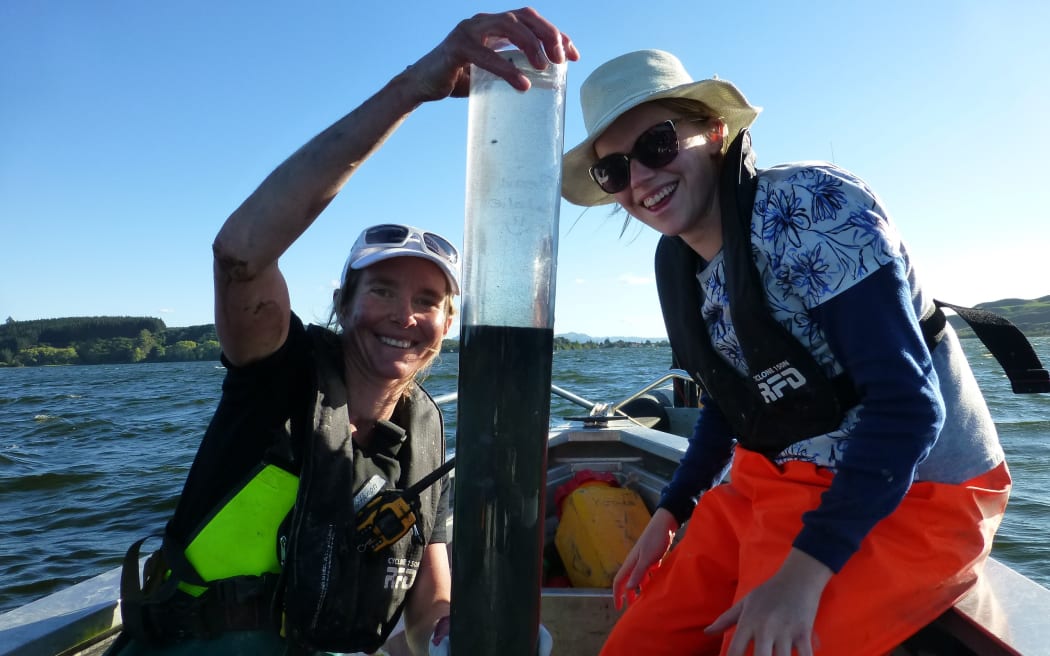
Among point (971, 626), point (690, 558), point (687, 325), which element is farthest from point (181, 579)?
point (971, 626)

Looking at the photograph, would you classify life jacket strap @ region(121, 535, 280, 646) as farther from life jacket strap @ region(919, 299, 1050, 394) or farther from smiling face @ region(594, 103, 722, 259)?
life jacket strap @ region(919, 299, 1050, 394)

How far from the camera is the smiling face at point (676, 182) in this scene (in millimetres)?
1796

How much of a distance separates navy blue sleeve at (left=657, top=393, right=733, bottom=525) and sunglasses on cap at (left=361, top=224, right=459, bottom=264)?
101 cm

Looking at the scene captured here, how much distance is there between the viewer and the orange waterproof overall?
4.76ft

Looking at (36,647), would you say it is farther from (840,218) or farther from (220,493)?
(840,218)

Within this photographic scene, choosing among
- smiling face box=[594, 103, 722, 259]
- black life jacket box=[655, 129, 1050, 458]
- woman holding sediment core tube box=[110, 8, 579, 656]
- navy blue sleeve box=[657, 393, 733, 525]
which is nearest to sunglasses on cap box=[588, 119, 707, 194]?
smiling face box=[594, 103, 722, 259]

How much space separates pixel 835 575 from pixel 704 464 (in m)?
0.79

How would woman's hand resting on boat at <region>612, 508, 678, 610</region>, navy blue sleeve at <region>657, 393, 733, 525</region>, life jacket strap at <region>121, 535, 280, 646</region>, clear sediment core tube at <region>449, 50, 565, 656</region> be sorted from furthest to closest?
1. navy blue sleeve at <region>657, 393, 733, 525</region>
2. woman's hand resting on boat at <region>612, 508, 678, 610</region>
3. life jacket strap at <region>121, 535, 280, 646</region>
4. clear sediment core tube at <region>449, 50, 565, 656</region>

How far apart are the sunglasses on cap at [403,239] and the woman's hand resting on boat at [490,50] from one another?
102cm

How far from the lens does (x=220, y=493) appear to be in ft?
6.44

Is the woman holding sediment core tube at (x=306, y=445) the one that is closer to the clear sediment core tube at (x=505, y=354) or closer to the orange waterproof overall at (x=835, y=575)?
the clear sediment core tube at (x=505, y=354)

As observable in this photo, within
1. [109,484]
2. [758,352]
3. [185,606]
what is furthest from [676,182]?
[109,484]

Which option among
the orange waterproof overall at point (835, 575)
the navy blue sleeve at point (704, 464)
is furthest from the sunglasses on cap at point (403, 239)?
the orange waterproof overall at point (835, 575)

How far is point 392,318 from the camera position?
226 centimetres
